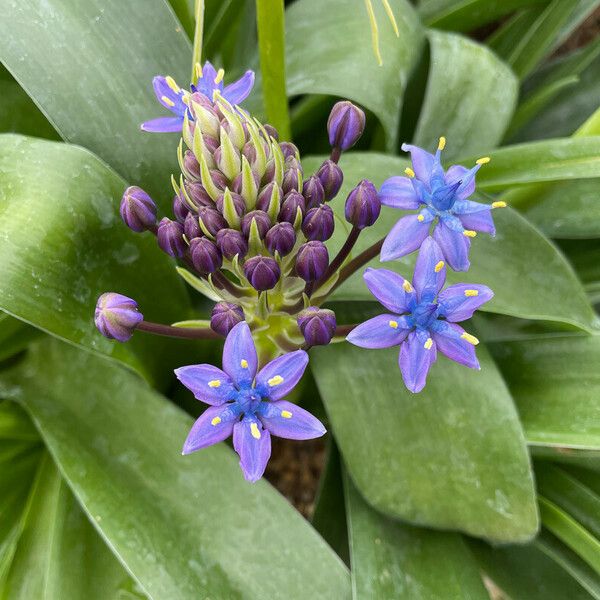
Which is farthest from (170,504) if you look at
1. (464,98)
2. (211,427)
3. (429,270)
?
(464,98)

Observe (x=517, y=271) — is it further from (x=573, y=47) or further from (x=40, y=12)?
(x=573, y=47)

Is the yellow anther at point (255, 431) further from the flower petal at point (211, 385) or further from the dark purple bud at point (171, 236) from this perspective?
the dark purple bud at point (171, 236)

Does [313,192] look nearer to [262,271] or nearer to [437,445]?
[262,271]

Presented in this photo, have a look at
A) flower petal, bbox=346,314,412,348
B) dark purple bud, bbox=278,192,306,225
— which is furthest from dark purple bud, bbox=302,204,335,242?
flower petal, bbox=346,314,412,348

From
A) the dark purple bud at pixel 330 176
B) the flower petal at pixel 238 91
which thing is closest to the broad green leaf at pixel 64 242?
the flower petal at pixel 238 91

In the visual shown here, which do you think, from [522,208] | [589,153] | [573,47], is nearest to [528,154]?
[589,153]

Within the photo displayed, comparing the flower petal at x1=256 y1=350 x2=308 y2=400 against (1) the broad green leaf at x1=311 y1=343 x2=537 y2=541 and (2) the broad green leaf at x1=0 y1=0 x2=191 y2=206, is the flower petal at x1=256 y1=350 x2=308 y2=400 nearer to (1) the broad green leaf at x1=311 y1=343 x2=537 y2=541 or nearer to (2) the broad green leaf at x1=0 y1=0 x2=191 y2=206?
(1) the broad green leaf at x1=311 y1=343 x2=537 y2=541
